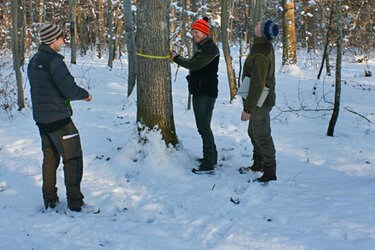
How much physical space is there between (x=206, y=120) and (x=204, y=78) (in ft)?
2.03

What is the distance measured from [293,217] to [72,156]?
2.47 metres

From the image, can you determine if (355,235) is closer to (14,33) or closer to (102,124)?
(102,124)

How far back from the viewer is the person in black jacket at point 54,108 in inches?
125

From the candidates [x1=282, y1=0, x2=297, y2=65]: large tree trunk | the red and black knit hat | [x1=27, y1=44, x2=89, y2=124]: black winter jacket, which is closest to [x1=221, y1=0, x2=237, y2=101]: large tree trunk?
the red and black knit hat

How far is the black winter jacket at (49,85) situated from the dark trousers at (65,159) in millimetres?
191

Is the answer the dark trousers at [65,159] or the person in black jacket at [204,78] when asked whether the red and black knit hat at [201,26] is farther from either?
the dark trousers at [65,159]

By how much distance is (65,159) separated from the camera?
3.36 meters

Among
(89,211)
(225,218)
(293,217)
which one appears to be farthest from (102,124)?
(293,217)

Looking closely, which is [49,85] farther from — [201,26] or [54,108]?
[201,26]

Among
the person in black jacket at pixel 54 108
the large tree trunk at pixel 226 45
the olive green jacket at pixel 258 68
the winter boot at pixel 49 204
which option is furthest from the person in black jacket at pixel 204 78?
the large tree trunk at pixel 226 45

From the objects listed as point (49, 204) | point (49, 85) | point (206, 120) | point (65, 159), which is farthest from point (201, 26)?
point (49, 204)

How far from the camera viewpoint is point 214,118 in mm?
7578

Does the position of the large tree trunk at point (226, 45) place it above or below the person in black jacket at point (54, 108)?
above

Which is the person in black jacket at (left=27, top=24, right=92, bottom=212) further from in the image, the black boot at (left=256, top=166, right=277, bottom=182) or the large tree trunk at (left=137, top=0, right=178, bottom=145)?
the black boot at (left=256, top=166, right=277, bottom=182)
